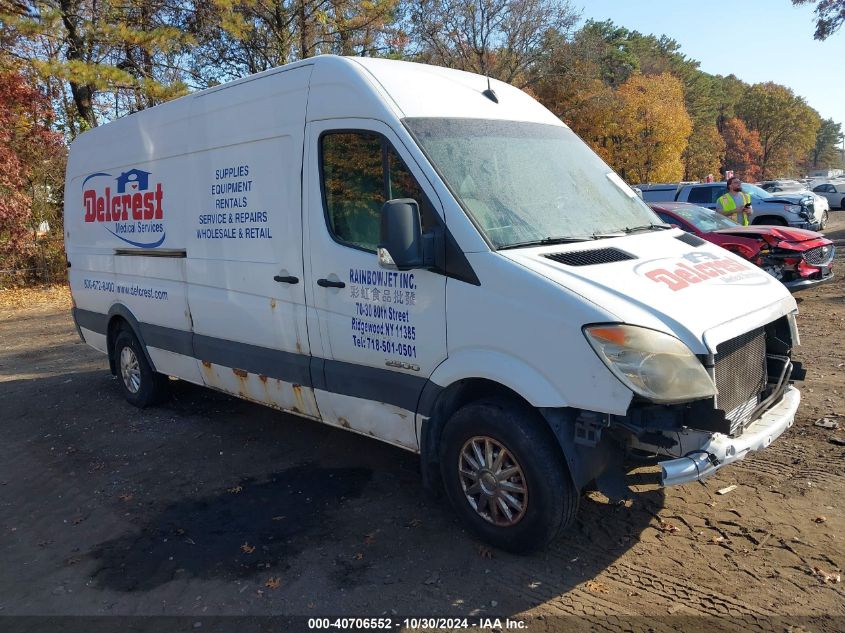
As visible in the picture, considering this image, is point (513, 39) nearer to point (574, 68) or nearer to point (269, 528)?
point (574, 68)

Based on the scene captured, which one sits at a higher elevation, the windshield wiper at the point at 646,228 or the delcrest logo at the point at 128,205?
the delcrest logo at the point at 128,205

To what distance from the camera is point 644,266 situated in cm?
373

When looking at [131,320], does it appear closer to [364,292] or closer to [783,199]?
[364,292]

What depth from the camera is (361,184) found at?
4297 mm

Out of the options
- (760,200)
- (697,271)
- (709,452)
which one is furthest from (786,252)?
(760,200)

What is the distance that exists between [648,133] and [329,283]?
1288 inches

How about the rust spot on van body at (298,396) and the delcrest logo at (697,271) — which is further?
the rust spot on van body at (298,396)

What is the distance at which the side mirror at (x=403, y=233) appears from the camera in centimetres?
361

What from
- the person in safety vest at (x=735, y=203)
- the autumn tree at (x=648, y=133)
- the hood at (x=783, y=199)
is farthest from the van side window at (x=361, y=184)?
the autumn tree at (x=648, y=133)

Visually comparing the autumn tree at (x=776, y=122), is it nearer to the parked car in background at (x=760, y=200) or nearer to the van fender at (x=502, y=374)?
the parked car in background at (x=760, y=200)

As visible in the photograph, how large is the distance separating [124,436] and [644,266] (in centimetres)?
488

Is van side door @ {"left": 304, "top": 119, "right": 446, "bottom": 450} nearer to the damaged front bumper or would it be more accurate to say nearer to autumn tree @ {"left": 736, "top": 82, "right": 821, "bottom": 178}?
the damaged front bumper

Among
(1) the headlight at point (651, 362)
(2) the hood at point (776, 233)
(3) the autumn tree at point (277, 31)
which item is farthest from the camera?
(3) the autumn tree at point (277, 31)

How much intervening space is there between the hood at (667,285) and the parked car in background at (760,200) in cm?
1365
